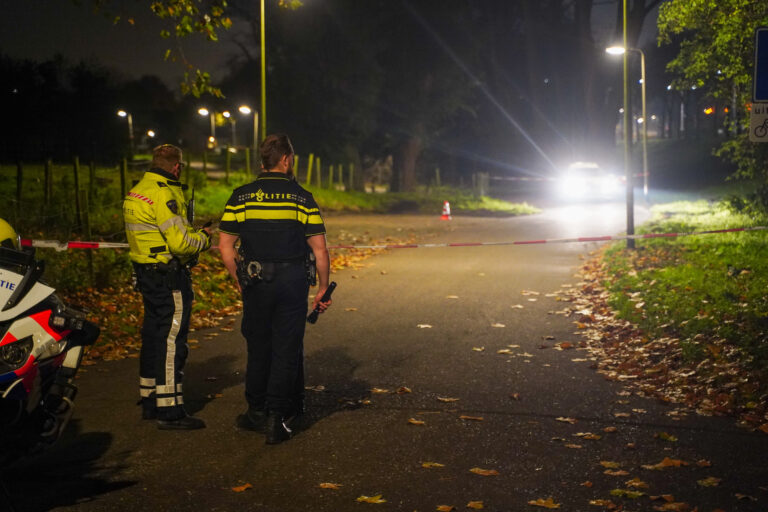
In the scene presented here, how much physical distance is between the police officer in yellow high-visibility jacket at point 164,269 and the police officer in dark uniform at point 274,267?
1.44ft

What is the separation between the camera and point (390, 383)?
25.4 ft

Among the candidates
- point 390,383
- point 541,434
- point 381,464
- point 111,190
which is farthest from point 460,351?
point 111,190

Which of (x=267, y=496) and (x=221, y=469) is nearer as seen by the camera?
(x=267, y=496)

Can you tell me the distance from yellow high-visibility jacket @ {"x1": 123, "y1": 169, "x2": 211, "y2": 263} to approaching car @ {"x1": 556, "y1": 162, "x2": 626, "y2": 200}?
36524 mm

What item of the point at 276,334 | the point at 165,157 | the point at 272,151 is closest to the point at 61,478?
the point at 276,334

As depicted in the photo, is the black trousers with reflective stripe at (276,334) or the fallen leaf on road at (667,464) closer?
the fallen leaf on road at (667,464)

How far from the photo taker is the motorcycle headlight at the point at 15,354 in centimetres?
463

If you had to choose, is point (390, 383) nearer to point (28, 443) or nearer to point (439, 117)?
point (28, 443)

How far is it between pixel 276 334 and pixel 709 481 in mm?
2964

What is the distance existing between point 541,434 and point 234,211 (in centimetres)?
268

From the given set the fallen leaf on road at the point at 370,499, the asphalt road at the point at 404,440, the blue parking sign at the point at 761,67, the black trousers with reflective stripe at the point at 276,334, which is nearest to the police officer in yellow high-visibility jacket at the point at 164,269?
the asphalt road at the point at 404,440

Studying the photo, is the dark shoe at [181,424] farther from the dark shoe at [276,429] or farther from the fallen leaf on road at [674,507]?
the fallen leaf on road at [674,507]

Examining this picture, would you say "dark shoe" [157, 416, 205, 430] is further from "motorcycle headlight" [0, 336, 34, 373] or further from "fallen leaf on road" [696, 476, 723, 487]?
"fallen leaf on road" [696, 476, 723, 487]

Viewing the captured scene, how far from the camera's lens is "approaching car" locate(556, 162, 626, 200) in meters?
41.7
